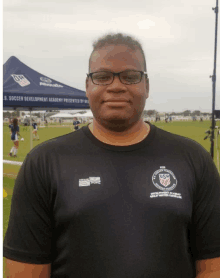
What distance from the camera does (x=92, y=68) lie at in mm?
1138

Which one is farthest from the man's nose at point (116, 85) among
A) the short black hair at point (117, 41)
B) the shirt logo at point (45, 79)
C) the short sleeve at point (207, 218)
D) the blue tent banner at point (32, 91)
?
the shirt logo at point (45, 79)

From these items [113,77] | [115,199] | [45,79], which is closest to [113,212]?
[115,199]

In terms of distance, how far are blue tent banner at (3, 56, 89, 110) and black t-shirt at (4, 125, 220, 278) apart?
447 cm

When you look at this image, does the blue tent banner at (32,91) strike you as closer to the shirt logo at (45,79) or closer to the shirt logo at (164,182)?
the shirt logo at (45,79)

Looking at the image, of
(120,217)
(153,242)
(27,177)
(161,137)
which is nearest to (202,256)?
(153,242)

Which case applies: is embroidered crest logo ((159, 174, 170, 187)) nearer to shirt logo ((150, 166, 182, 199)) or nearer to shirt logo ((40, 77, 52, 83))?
shirt logo ((150, 166, 182, 199))

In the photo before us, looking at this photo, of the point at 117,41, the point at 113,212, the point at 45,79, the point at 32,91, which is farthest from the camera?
the point at 45,79

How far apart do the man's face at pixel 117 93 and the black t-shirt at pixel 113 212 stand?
0.11m

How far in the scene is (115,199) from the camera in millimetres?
1029

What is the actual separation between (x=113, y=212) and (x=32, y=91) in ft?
16.1

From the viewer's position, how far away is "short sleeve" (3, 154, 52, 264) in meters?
1.03

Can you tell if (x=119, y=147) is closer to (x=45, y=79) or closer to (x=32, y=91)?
(x=32, y=91)

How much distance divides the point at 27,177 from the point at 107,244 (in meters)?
0.38

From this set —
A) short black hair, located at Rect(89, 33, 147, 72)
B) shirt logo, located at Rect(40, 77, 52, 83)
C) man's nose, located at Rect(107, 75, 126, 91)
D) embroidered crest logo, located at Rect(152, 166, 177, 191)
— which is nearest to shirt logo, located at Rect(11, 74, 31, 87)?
shirt logo, located at Rect(40, 77, 52, 83)
